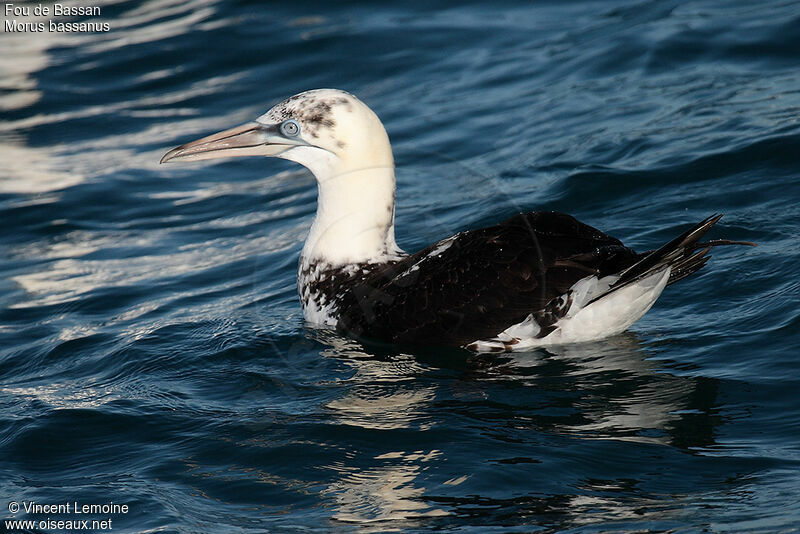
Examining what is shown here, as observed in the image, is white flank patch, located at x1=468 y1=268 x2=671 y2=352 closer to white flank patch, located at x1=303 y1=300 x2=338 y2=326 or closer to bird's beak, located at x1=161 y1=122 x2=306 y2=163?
white flank patch, located at x1=303 y1=300 x2=338 y2=326

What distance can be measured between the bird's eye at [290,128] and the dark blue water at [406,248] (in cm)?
141

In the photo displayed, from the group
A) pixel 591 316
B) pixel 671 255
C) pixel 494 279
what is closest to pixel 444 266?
pixel 494 279

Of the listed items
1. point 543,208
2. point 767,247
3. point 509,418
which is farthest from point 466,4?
point 509,418

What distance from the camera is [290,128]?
7633 mm

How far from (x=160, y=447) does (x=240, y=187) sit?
5872 mm

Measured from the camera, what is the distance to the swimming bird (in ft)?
21.6

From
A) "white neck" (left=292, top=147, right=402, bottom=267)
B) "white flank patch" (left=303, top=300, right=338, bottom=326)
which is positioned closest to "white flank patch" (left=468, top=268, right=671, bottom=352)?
"white flank patch" (left=303, top=300, right=338, bottom=326)

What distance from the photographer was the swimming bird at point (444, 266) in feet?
21.6

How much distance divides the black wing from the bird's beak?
1519 mm

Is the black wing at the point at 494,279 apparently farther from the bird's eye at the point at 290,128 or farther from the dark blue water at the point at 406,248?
the bird's eye at the point at 290,128

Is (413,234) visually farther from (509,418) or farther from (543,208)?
(509,418)

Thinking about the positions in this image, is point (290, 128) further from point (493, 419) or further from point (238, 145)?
point (493, 419)

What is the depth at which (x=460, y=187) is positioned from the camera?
10812 mm

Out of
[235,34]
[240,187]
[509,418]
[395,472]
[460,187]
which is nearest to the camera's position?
[395,472]
